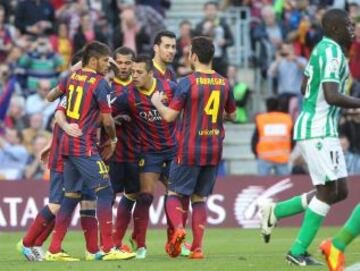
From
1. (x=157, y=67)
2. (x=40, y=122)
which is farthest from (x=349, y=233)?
(x=40, y=122)

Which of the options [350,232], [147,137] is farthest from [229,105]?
[350,232]

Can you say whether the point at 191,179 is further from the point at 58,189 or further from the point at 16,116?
the point at 16,116

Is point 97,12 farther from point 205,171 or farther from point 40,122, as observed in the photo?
point 205,171

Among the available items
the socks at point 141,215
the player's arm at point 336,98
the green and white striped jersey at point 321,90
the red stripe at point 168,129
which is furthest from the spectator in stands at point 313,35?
the player's arm at point 336,98

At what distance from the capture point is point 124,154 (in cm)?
1459

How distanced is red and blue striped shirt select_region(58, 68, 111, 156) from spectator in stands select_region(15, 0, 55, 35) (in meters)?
11.8

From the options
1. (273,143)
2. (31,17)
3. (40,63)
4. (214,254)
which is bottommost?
(214,254)

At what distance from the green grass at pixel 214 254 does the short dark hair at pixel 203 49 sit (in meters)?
2.00

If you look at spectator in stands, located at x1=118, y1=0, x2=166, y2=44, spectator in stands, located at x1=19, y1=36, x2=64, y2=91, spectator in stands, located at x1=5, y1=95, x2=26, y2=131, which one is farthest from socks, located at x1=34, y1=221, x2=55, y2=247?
spectator in stands, located at x1=118, y1=0, x2=166, y2=44

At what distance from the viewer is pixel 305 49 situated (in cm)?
2559

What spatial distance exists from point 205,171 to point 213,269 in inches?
77.8

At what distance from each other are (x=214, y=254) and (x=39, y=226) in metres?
2.03

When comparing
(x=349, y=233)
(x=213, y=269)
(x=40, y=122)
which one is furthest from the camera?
(x=40, y=122)

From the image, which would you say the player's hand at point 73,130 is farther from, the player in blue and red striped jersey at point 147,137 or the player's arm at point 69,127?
the player in blue and red striped jersey at point 147,137
